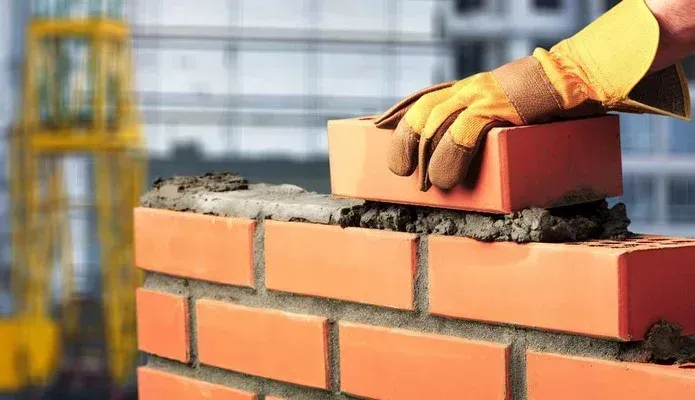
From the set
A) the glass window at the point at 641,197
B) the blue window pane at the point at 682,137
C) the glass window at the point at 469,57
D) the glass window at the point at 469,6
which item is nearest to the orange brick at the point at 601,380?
the glass window at the point at 469,57

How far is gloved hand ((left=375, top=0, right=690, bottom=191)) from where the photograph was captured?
42.4 inches

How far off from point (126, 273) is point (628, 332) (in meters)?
10.2

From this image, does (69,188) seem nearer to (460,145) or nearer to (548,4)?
(548,4)

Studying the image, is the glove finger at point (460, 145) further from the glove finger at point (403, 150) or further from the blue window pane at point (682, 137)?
the blue window pane at point (682, 137)

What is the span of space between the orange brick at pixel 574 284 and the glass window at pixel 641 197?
761 centimetres

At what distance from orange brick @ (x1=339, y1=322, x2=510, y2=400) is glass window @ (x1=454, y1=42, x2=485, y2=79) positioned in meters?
7.15

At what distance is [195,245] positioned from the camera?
1393 mm

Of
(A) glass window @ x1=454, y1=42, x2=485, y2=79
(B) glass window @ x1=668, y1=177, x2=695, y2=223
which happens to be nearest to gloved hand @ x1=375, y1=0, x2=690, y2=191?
(A) glass window @ x1=454, y1=42, x2=485, y2=79

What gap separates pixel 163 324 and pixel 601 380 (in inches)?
25.8

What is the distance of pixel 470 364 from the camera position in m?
1.11

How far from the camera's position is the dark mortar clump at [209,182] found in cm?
146

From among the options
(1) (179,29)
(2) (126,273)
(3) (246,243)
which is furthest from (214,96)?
(3) (246,243)

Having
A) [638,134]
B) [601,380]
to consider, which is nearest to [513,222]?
[601,380]

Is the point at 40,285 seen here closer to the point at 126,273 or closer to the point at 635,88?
the point at 126,273
